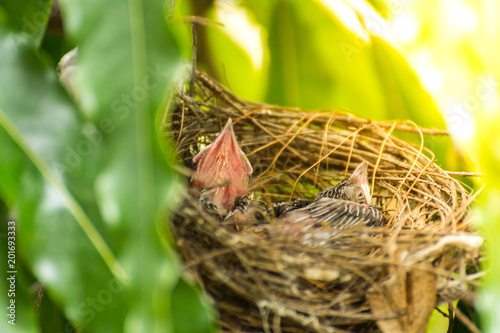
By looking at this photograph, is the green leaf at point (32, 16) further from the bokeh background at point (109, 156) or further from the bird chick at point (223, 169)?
the bird chick at point (223, 169)

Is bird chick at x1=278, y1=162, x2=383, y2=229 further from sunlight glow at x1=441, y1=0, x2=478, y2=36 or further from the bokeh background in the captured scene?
sunlight glow at x1=441, y1=0, x2=478, y2=36

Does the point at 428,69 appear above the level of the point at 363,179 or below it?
above

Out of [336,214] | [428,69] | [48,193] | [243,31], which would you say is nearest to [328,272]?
[336,214]

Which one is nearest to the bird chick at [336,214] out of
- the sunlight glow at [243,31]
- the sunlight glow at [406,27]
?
the sunlight glow at [406,27]

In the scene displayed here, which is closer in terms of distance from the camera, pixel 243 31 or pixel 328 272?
pixel 328 272

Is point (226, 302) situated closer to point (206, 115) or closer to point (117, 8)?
point (117, 8)

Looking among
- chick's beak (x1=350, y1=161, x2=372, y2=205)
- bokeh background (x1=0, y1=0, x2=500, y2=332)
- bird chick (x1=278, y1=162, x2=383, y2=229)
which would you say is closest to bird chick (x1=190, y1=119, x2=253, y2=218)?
bird chick (x1=278, y1=162, x2=383, y2=229)

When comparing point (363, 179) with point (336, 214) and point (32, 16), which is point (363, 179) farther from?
point (32, 16)
